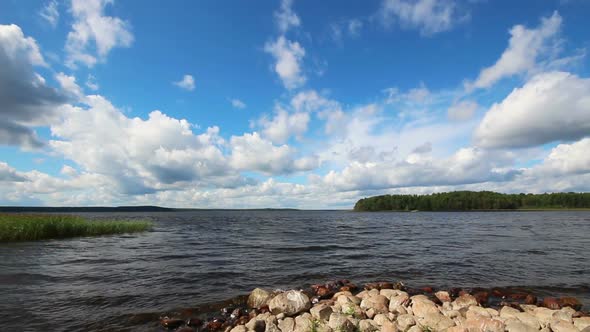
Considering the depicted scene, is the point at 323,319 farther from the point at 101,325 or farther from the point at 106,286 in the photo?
the point at 106,286

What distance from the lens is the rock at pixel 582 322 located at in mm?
8680

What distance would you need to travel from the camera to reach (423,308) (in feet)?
32.6

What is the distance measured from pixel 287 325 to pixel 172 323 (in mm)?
4049

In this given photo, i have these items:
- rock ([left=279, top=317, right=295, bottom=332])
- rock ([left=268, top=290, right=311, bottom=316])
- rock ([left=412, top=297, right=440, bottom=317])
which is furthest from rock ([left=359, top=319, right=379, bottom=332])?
rock ([left=268, top=290, right=311, bottom=316])

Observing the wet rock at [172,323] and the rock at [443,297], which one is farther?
the rock at [443,297]

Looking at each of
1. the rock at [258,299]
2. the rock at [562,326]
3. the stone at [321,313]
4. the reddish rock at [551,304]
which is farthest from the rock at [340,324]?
the reddish rock at [551,304]

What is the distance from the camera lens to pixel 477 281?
16.0 meters

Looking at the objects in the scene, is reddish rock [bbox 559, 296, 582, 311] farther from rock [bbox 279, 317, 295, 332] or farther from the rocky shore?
rock [bbox 279, 317, 295, 332]

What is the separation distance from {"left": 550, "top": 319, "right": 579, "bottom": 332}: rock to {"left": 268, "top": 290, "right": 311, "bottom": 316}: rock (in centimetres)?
725

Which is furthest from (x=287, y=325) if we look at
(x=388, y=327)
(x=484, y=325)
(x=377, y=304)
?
(x=484, y=325)

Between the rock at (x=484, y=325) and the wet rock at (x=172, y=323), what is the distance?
29.6 feet

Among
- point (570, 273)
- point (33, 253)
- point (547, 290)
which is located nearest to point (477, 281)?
point (547, 290)

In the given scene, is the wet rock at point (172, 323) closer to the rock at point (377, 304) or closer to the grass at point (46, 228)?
the rock at point (377, 304)

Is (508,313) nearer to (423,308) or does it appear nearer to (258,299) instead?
(423,308)
